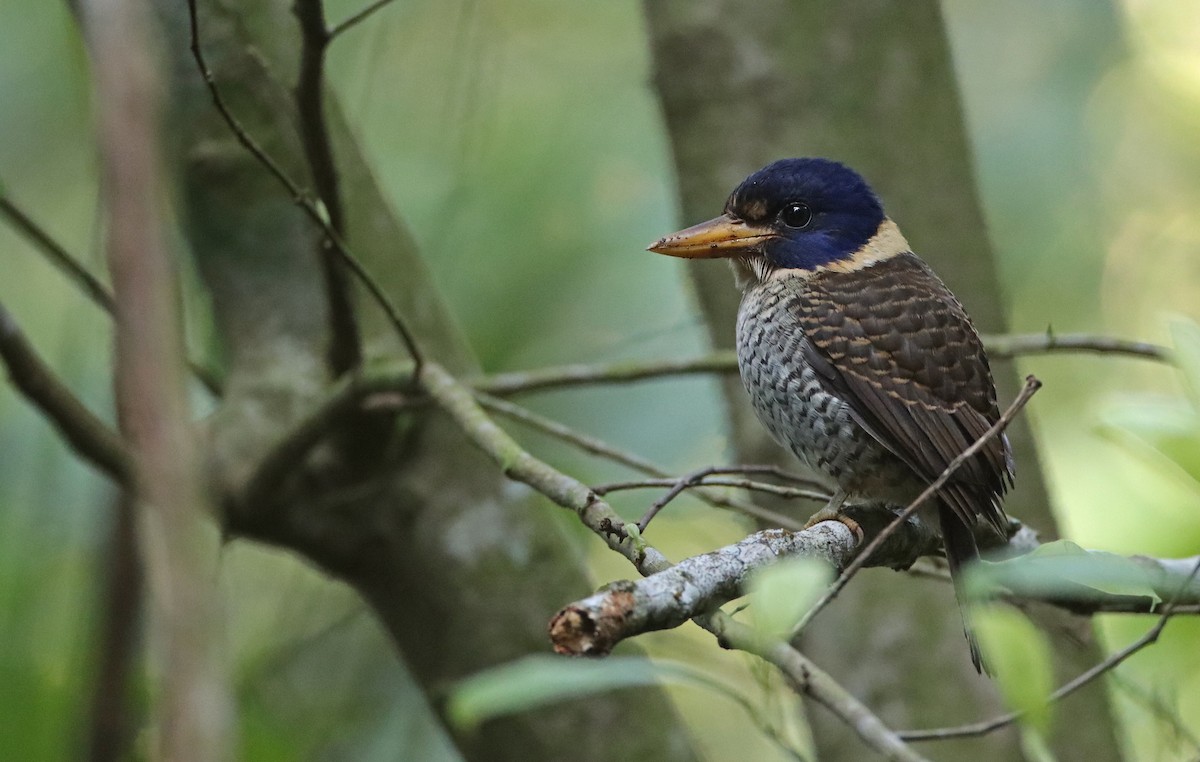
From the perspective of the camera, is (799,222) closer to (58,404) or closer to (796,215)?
(796,215)

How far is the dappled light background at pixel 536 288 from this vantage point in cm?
343

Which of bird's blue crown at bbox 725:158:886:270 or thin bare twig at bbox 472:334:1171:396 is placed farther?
bird's blue crown at bbox 725:158:886:270

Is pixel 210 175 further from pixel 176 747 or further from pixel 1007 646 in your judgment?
pixel 176 747

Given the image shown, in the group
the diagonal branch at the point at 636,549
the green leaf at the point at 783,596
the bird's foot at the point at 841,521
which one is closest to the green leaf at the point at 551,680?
the diagonal branch at the point at 636,549

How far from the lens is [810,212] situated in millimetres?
3275

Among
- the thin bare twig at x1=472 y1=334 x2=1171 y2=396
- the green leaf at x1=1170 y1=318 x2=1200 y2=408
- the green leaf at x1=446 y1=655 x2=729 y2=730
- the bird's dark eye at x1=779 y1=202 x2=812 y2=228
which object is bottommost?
the thin bare twig at x1=472 y1=334 x2=1171 y2=396

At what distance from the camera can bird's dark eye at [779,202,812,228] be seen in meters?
3.26

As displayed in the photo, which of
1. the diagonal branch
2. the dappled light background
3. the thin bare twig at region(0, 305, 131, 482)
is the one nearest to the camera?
the diagonal branch

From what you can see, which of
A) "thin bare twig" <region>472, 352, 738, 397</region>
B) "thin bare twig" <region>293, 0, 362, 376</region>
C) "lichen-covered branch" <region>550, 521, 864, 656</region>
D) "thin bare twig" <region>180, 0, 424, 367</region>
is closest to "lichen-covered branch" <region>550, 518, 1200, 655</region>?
"lichen-covered branch" <region>550, 521, 864, 656</region>

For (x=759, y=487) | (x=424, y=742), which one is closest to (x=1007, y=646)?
(x=759, y=487)

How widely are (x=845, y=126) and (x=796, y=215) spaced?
392 mm

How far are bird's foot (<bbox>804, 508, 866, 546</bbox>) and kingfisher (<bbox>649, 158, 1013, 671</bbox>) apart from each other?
0.06 ft

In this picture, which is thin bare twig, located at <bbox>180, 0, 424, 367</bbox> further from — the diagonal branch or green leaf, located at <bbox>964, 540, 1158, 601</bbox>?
green leaf, located at <bbox>964, 540, 1158, 601</bbox>

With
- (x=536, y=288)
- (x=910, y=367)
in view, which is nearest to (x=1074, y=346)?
(x=910, y=367)
